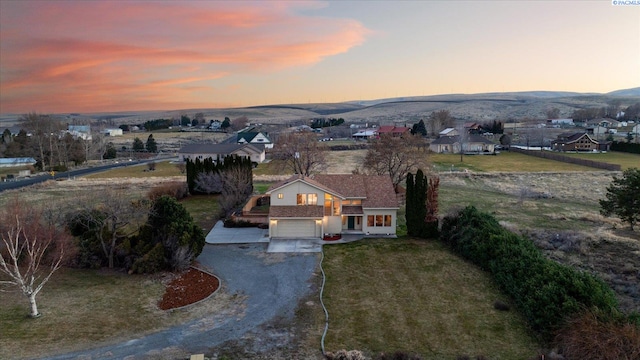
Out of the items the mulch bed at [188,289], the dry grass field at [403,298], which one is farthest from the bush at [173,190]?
the mulch bed at [188,289]

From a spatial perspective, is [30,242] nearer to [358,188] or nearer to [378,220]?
[358,188]

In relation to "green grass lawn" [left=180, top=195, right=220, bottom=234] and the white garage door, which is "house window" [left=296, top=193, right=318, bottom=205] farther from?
"green grass lawn" [left=180, top=195, right=220, bottom=234]

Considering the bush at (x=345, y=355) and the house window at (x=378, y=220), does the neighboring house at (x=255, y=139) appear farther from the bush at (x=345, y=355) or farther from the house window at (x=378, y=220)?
the bush at (x=345, y=355)

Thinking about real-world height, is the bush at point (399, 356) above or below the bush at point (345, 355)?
below

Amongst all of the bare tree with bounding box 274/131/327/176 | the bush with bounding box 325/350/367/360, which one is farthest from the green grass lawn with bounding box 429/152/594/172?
the bush with bounding box 325/350/367/360

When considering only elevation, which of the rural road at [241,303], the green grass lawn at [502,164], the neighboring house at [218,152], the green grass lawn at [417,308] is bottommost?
the green grass lawn at [417,308]

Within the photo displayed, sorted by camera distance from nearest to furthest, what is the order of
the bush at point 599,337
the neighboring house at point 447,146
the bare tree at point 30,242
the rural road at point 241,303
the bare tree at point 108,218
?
the bush at point 599,337 < the rural road at point 241,303 < the bare tree at point 30,242 < the bare tree at point 108,218 < the neighboring house at point 447,146

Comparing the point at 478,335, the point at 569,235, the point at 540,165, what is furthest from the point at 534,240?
the point at 540,165

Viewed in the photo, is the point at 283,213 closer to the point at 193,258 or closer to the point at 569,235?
the point at 193,258
